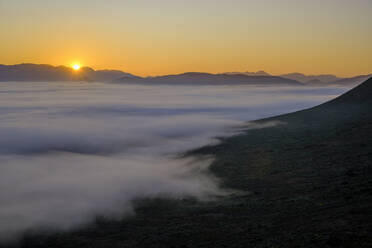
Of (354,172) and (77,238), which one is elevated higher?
(354,172)

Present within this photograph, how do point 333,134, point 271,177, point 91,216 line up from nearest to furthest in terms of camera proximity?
point 91,216 → point 271,177 → point 333,134

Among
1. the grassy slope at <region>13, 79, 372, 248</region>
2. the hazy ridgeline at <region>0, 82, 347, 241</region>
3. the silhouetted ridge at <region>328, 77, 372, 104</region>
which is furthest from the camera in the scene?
the silhouetted ridge at <region>328, 77, 372, 104</region>

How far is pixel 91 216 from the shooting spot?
5341cm

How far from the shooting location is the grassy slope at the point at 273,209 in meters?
32.8

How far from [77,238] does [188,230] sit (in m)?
12.5

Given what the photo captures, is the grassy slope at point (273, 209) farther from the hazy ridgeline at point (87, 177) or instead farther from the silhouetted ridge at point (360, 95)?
the silhouetted ridge at point (360, 95)

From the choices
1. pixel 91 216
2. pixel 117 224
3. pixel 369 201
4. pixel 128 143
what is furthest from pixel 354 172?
pixel 128 143

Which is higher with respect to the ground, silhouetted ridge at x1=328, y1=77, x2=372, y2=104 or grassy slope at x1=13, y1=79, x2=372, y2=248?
silhouetted ridge at x1=328, y1=77, x2=372, y2=104

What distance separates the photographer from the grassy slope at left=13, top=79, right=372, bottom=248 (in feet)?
108

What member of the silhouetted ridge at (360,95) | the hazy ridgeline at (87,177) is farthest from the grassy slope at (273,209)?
the silhouetted ridge at (360,95)

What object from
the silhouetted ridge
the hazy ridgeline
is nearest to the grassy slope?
the hazy ridgeline

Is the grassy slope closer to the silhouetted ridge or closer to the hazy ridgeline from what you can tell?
the hazy ridgeline

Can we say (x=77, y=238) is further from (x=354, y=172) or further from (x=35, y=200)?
(x=354, y=172)

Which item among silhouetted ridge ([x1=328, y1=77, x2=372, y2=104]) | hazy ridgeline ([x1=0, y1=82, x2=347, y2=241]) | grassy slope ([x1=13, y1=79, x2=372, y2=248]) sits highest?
silhouetted ridge ([x1=328, y1=77, x2=372, y2=104])
